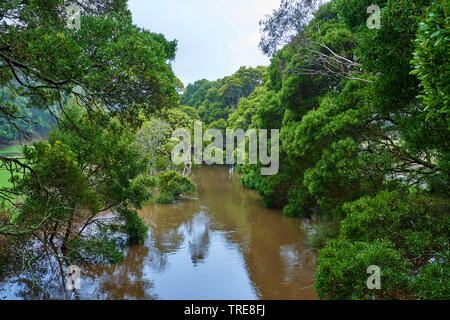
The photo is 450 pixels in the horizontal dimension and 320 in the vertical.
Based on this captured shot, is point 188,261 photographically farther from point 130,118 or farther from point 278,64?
point 278,64

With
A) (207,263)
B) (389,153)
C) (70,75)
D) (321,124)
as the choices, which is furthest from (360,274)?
(207,263)

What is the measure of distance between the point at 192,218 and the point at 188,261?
15.9ft

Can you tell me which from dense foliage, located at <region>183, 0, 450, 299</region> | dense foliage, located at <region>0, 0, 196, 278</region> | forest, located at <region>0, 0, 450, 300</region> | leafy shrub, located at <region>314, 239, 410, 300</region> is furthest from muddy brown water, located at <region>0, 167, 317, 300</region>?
leafy shrub, located at <region>314, 239, 410, 300</region>

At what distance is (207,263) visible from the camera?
9.59 meters

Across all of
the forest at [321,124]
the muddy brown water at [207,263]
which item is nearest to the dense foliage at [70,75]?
the forest at [321,124]

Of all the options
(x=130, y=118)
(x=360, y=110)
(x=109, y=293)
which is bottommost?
(x=109, y=293)

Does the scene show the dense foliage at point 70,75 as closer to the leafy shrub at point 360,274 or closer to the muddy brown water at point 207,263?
the muddy brown water at point 207,263

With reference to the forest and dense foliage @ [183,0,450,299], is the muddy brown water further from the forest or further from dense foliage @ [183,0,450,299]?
dense foliage @ [183,0,450,299]

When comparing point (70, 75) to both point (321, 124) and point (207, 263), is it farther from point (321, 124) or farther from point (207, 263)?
point (207, 263)

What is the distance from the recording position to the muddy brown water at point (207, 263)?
7605mm

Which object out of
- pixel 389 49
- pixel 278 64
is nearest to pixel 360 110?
pixel 389 49

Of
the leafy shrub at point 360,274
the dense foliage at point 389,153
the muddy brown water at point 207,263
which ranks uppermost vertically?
the dense foliage at point 389,153

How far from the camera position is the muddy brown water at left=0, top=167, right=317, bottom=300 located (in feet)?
25.0
